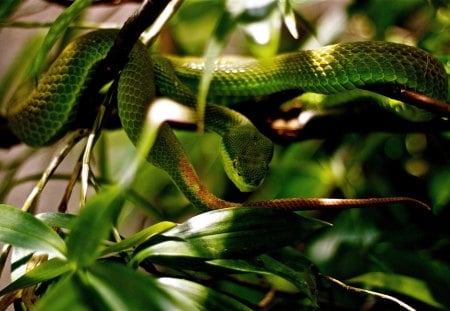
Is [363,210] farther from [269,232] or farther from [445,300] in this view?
[269,232]

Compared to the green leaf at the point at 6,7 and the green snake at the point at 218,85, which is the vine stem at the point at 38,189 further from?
the green leaf at the point at 6,7

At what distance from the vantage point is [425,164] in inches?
68.2

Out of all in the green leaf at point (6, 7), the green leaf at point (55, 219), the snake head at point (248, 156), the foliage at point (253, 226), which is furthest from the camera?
the snake head at point (248, 156)

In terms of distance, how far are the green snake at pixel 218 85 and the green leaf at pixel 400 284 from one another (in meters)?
0.34

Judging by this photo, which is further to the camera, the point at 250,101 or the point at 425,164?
the point at 425,164

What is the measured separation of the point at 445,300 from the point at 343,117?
0.47 metres

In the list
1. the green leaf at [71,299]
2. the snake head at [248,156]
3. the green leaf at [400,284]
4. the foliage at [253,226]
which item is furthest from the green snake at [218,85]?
the green leaf at [71,299]

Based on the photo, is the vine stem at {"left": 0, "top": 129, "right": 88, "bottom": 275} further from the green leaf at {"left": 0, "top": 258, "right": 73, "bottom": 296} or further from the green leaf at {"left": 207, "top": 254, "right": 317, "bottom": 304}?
the green leaf at {"left": 207, "top": 254, "right": 317, "bottom": 304}

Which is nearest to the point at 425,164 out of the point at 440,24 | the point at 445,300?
the point at 440,24

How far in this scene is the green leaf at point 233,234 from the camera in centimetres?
68

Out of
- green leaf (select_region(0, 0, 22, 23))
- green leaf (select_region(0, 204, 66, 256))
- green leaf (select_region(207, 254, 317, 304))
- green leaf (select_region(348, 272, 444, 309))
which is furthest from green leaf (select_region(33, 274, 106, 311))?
green leaf (select_region(348, 272, 444, 309))

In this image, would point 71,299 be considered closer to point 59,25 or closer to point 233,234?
point 233,234

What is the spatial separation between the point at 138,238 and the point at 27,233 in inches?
5.3

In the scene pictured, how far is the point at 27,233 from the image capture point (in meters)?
0.66
